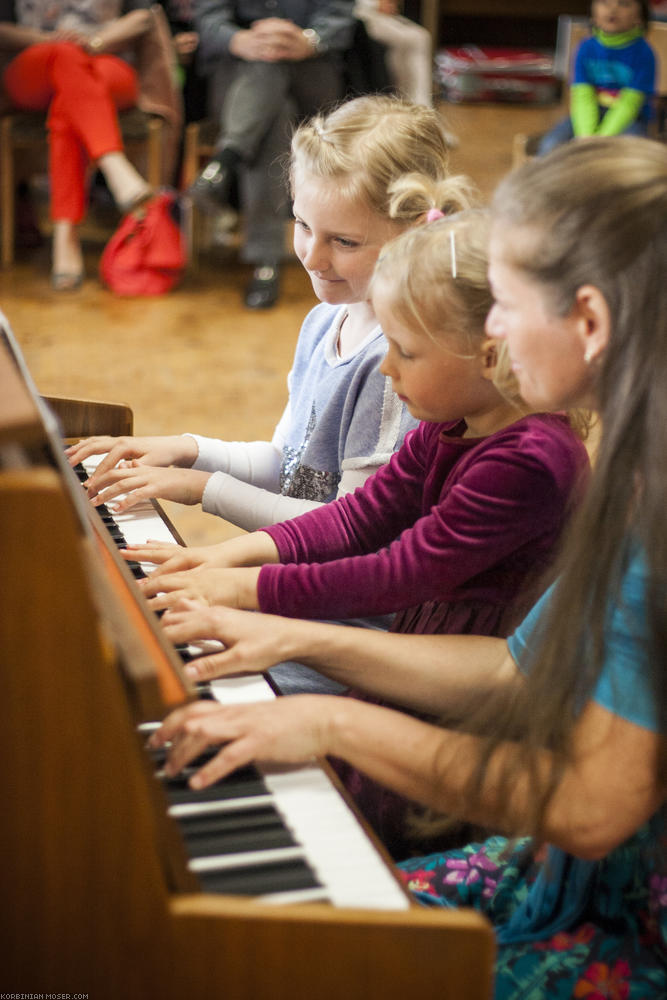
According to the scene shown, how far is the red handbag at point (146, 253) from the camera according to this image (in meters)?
4.39

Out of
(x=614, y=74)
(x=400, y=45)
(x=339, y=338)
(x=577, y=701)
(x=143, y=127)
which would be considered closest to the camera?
(x=577, y=701)

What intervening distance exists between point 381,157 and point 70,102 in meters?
3.21

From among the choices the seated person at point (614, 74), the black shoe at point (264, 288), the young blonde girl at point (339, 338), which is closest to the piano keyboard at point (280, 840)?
the young blonde girl at point (339, 338)

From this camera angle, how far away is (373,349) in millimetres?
1518

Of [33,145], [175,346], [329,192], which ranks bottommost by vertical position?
[175,346]

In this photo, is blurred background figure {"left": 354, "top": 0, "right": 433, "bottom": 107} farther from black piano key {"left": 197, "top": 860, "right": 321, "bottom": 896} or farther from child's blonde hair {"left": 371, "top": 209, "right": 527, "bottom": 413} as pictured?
black piano key {"left": 197, "top": 860, "right": 321, "bottom": 896}

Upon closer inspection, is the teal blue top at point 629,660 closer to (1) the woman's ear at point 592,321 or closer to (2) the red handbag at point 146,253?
(1) the woman's ear at point 592,321

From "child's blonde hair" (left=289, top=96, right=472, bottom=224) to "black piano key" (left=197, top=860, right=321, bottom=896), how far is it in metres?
0.83

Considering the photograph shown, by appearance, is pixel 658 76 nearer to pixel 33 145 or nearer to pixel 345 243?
pixel 33 145

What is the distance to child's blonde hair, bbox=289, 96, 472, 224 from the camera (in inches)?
56.5

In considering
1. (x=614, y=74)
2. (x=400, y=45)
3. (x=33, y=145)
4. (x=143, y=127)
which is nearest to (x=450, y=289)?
(x=143, y=127)

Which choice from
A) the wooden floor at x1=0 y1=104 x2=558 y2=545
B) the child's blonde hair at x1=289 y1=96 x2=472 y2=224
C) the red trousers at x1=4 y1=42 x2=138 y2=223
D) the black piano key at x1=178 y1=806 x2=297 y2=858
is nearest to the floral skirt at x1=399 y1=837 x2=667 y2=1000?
the black piano key at x1=178 y1=806 x2=297 y2=858

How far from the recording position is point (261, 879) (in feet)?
2.64

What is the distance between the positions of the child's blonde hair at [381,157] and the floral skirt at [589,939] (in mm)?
767
